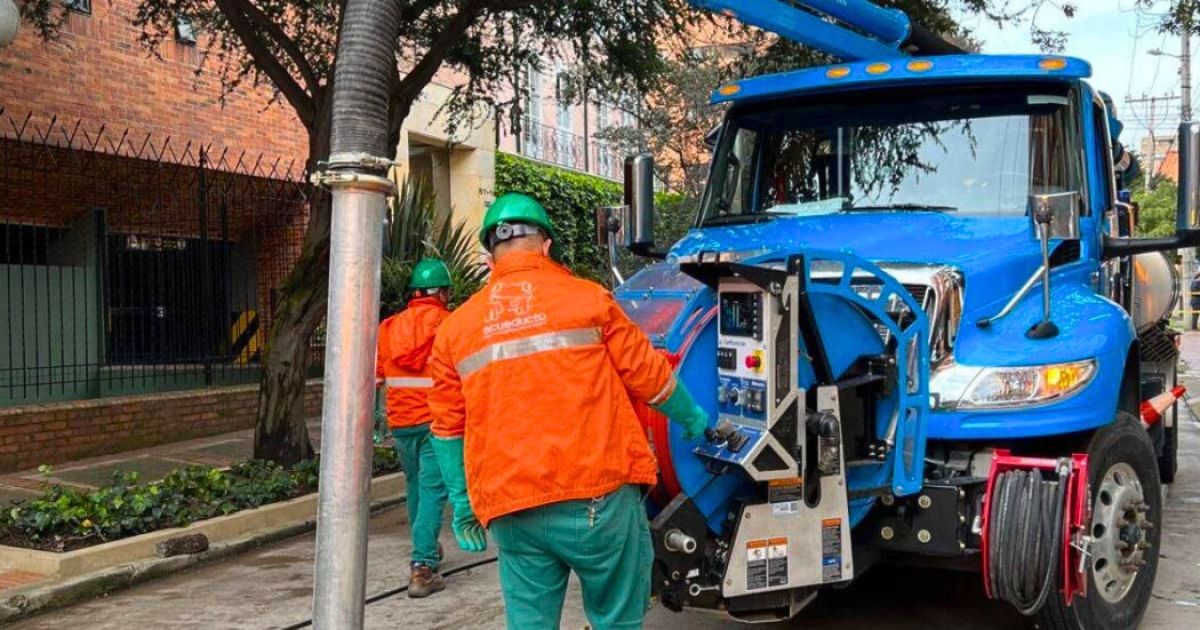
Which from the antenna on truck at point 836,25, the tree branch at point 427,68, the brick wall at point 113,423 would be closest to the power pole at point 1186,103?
the antenna on truck at point 836,25

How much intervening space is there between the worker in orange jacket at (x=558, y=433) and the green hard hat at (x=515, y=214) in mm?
140

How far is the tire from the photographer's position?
4.46 metres

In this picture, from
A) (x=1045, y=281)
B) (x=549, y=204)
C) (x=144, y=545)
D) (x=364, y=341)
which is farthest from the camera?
(x=549, y=204)

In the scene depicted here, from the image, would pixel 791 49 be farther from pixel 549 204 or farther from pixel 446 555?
pixel 549 204

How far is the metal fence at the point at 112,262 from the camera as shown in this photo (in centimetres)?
1109

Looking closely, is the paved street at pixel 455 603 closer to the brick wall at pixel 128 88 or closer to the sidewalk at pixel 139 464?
the sidewalk at pixel 139 464

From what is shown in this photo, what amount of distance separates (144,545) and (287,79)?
4135 millimetres

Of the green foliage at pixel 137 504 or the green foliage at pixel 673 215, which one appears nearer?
the green foliage at pixel 137 504

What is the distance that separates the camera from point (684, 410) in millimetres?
3541

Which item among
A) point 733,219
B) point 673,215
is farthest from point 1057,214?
point 673,215

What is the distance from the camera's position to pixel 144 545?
690 cm

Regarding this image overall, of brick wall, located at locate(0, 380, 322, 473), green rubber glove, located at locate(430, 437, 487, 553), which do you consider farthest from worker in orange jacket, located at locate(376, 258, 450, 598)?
brick wall, located at locate(0, 380, 322, 473)

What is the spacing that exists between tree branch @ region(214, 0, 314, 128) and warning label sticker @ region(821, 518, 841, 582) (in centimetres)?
645

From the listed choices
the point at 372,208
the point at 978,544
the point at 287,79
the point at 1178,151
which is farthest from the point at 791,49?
the point at 372,208
